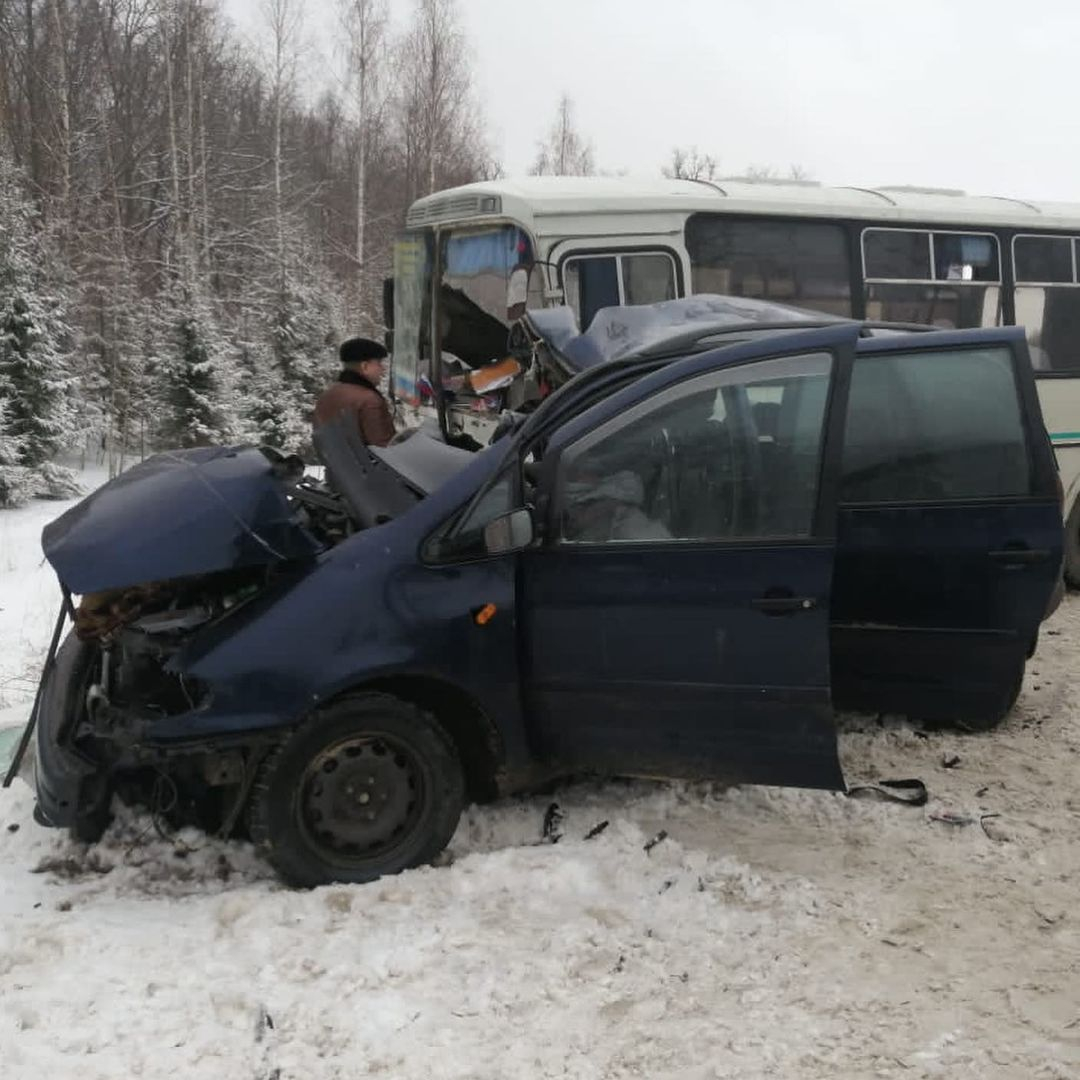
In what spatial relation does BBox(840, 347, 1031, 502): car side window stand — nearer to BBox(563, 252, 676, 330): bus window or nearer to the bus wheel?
BBox(563, 252, 676, 330): bus window

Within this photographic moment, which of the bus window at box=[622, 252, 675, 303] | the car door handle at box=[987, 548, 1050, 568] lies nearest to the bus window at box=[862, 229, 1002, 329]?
the bus window at box=[622, 252, 675, 303]

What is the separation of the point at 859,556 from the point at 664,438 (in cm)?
121

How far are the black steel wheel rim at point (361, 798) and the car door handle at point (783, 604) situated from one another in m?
1.31

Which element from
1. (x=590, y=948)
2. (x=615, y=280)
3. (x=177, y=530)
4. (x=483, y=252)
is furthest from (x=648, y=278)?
(x=590, y=948)

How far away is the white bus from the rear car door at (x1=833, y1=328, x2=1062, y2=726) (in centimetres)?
392

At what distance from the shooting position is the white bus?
27.7 feet

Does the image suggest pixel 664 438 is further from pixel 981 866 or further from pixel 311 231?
pixel 311 231

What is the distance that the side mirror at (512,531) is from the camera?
12.3ft

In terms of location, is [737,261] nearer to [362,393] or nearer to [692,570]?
[362,393]

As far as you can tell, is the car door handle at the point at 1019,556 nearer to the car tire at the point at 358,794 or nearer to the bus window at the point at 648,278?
the car tire at the point at 358,794

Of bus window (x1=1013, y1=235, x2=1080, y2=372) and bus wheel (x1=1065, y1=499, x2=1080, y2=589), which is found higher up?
bus window (x1=1013, y1=235, x2=1080, y2=372)

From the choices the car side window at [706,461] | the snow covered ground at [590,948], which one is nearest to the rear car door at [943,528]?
the snow covered ground at [590,948]

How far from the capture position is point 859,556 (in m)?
4.62

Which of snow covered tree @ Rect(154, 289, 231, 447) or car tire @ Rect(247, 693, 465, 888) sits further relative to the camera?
snow covered tree @ Rect(154, 289, 231, 447)
